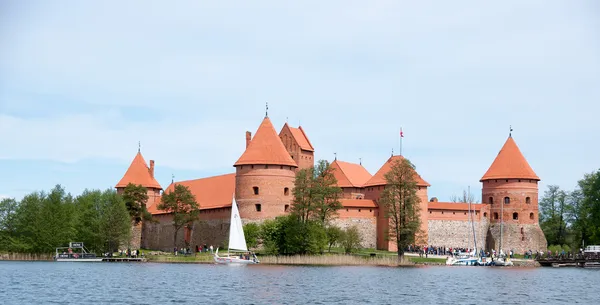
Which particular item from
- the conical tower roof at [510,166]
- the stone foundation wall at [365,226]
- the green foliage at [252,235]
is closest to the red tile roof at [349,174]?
the stone foundation wall at [365,226]

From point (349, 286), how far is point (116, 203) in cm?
2811

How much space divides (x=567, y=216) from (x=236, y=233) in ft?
115

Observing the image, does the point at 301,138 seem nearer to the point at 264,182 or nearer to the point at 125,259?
the point at 264,182

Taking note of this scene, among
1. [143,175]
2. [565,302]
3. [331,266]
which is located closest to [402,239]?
[331,266]

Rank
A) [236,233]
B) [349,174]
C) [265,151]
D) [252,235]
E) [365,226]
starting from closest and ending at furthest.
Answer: [236,233]
[252,235]
[265,151]
[365,226]
[349,174]

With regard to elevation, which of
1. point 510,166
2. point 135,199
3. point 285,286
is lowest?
point 285,286

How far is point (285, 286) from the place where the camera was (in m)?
31.6

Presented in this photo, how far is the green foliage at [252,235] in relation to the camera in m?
53.1

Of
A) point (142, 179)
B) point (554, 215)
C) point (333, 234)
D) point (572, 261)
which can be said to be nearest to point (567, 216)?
point (554, 215)

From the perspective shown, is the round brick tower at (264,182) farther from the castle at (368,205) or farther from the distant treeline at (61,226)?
the distant treeline at (61,226)

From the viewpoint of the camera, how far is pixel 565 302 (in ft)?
92.6

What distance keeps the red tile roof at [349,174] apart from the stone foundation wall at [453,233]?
779 centimetres

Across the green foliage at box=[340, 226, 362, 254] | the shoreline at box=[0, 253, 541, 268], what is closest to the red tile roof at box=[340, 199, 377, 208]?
the green foliage at box=[340, 226, 362, 254]

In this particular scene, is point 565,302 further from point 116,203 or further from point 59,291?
point 116,203
